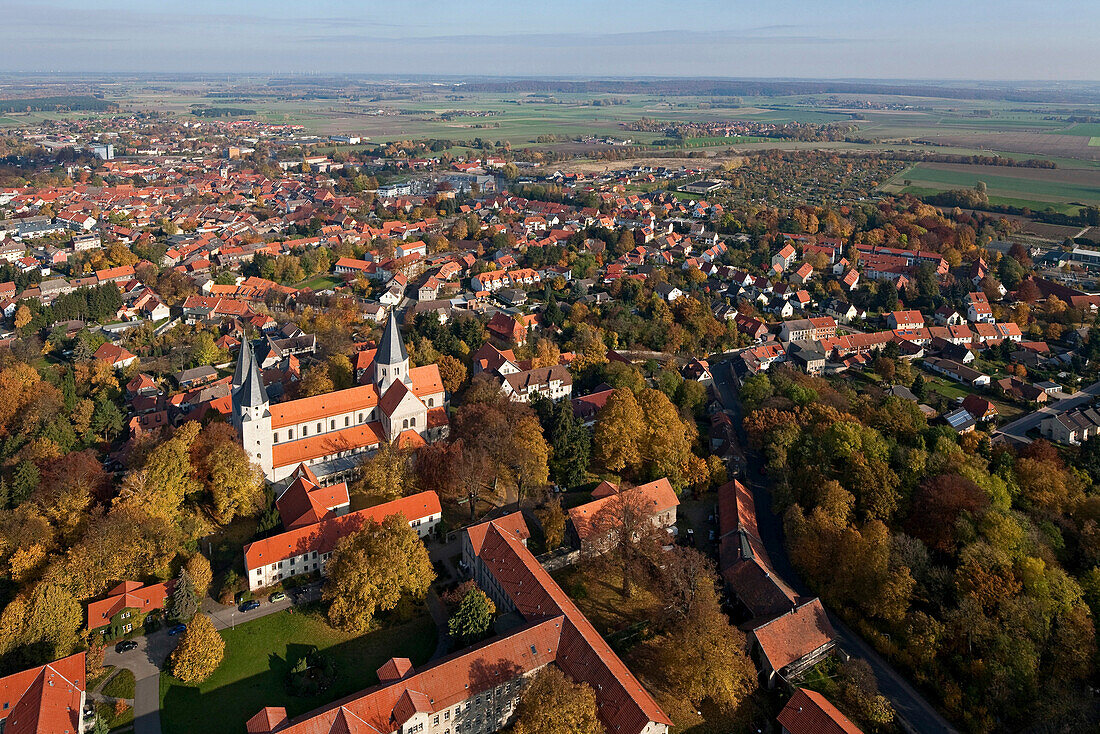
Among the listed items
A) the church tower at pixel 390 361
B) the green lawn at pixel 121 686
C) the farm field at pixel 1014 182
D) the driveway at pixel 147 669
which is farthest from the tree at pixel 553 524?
the farm field at pixel 1014 182

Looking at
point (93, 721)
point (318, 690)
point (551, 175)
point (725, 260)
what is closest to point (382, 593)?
point (318, 690)

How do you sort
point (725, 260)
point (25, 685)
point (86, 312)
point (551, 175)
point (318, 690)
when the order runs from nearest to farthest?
1. point (25, 685)
2. point (318, 690)
3. point (86, 312)
4. point (725, 260)
5. point (551, 175)

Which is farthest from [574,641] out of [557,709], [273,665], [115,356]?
[115,356]

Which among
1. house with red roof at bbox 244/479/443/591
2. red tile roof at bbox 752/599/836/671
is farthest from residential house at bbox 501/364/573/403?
red tile roof at bbox 752/599/836/671

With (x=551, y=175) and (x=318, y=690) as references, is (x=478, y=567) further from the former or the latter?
(x=551, y=175)

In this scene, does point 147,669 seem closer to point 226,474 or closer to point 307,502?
point 307,502

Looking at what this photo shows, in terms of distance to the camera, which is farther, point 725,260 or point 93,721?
point 725,260
